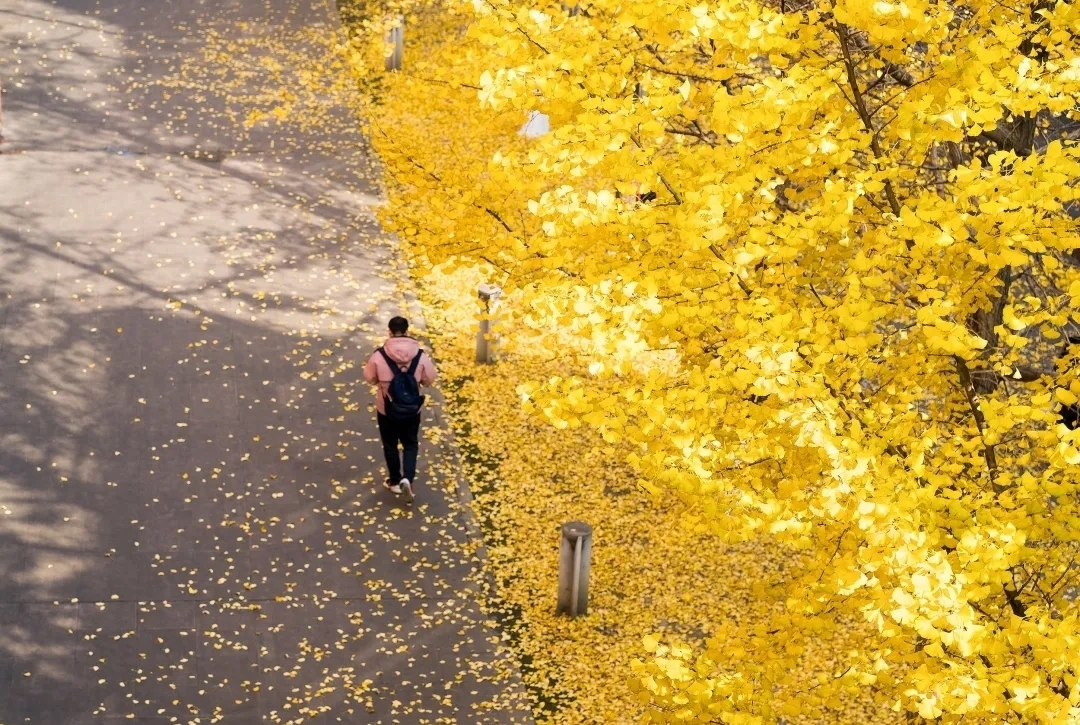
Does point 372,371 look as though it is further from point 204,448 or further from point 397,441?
point 204,448

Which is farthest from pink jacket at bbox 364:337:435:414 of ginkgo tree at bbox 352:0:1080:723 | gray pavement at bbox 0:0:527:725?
ginkgo tree at bbox 352:0:1080:723

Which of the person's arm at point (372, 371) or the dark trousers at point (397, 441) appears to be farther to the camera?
the dark trousers at point (397, 441)

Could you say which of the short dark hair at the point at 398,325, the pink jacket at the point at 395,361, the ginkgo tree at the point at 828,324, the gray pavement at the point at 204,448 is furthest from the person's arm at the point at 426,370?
the ginkgo tree at the point at 828,324

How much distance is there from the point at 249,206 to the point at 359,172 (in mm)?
1740

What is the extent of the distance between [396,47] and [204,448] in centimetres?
952

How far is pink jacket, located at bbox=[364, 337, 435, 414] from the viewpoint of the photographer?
11.7m

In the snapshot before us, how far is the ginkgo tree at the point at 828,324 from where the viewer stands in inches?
226

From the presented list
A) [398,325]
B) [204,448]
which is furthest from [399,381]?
[204,448]

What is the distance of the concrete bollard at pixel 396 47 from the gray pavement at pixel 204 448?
189 centimetres

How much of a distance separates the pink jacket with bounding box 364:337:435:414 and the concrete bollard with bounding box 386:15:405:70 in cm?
948

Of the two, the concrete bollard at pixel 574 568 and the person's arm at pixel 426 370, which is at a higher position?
the person's arm at pixel 426 370

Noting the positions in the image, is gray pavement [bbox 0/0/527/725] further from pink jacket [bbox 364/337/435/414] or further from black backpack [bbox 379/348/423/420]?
pink jacket [bbox 364/337/435/414]

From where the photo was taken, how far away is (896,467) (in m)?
6.16

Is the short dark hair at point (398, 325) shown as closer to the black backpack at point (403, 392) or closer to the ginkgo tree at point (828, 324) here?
the black backpack at point (403, 392)
